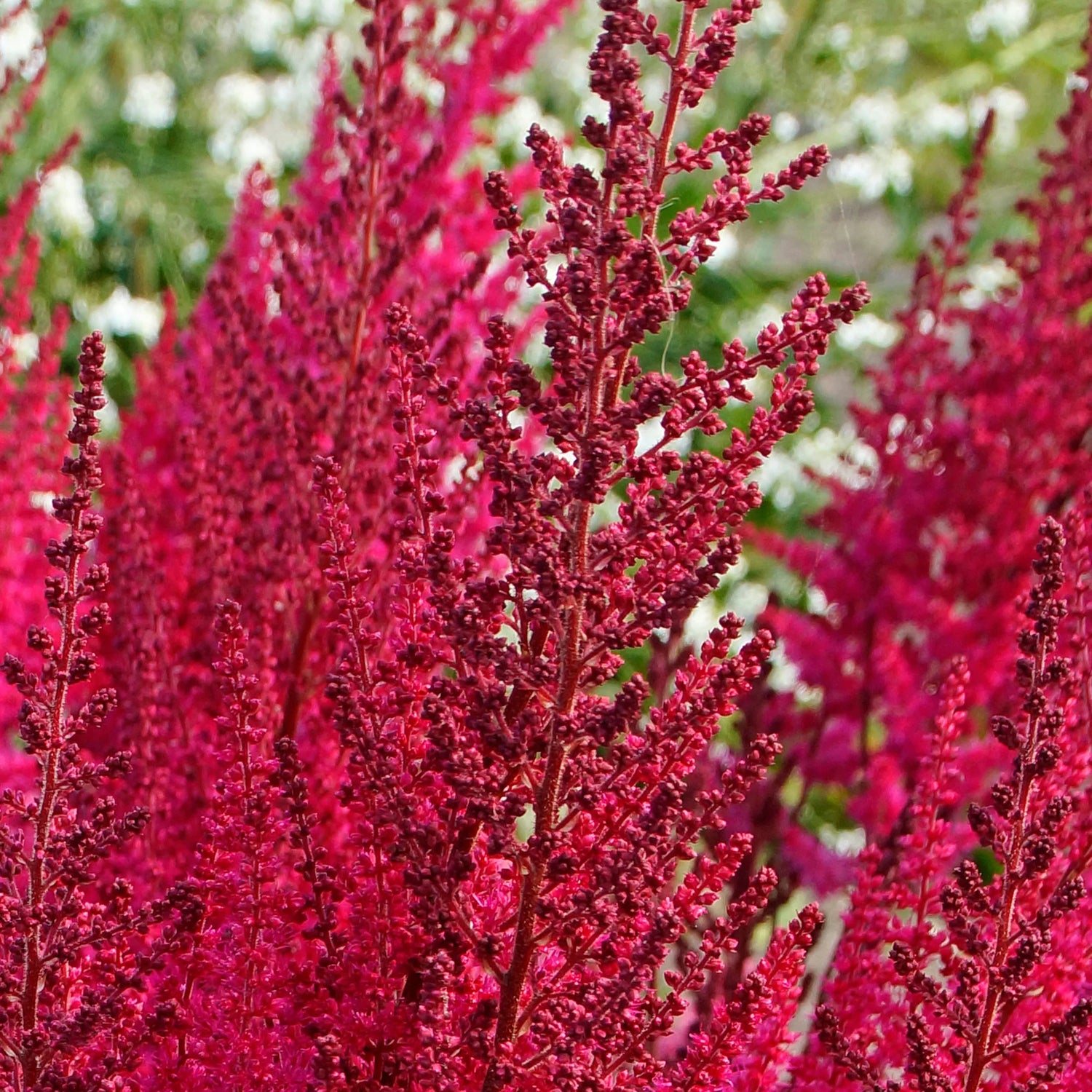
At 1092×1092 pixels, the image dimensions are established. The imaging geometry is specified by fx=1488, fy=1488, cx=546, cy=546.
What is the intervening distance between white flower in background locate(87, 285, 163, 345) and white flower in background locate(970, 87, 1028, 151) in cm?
209

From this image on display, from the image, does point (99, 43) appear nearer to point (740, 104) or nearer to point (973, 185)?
point (740, 104)

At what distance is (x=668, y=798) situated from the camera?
2.02ft

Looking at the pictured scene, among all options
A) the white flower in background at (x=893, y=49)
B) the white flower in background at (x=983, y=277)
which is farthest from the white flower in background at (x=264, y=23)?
the white flower in background at (x=983, y=277)

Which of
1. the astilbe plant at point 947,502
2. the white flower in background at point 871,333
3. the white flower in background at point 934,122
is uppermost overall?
the white flower in background at point 934,122

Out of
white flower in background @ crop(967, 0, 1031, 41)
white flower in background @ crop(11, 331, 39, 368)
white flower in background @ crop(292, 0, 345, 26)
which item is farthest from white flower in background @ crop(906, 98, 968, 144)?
white flower in background @ crop(11, 331, 39, 368)

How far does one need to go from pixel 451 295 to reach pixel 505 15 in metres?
0.70

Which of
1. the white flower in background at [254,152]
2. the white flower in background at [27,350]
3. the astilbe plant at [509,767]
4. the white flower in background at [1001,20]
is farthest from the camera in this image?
the white flower in background at [1001,20]

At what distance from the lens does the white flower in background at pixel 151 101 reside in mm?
3645

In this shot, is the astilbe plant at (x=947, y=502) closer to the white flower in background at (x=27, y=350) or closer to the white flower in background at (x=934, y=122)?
the white flower in background at (x=27, y=350)

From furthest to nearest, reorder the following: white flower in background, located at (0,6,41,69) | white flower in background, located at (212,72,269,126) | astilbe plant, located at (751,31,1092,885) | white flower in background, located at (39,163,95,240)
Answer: white flower in background, located at (212,72,269,126)
white flower in background, located at (39,163,95,240)
white flower in background, located at (0,6,41,69)
astilbe plant, located at (751,31,1092,885)

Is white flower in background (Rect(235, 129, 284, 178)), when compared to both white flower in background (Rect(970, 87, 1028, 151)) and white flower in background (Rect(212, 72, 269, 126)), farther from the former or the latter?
white flower in background (Rect(970, 87, 1028, 151))

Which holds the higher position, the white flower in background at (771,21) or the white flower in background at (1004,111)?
the white flower in background at (1004,111)

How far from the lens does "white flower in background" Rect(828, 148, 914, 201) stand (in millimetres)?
3605

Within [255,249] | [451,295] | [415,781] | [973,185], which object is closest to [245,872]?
[415,781]
